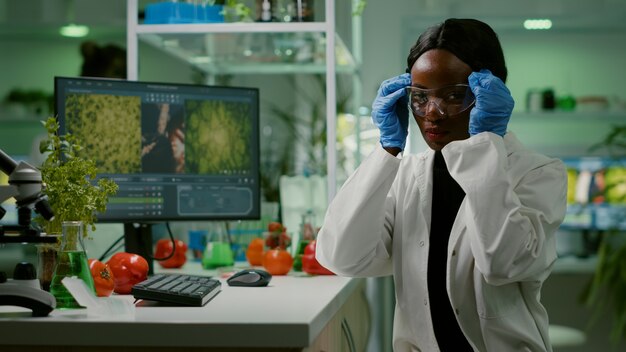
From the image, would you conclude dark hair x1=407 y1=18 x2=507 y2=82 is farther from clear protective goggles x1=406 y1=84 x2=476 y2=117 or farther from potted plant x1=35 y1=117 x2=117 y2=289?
potted plant x1=35 y1=117 x2=117 y2=289

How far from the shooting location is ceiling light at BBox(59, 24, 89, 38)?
5.05m

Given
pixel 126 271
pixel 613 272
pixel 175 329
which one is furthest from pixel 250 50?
pixel 613 272

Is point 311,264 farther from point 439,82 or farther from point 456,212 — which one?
point 439,82

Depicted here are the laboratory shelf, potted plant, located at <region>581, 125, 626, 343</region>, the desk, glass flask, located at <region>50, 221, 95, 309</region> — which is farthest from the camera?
potted plant, located at <region>581, 125, 626, 343</region>

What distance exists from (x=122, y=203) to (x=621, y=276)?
3.41 meters

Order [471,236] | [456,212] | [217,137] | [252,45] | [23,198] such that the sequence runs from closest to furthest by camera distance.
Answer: [23,198]
[471,236]
[456,212]
[217,137]
[252,45]

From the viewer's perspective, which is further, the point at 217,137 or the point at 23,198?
the point at 217,137

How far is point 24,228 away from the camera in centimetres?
162

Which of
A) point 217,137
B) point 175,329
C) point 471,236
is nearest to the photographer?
point 175,329

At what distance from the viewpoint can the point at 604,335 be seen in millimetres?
5145

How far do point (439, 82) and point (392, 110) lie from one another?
16 cm

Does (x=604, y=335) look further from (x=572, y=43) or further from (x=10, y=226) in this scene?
(x=10, y=226)

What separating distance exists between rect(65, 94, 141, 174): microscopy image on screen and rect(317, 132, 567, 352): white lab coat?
26.4 inches

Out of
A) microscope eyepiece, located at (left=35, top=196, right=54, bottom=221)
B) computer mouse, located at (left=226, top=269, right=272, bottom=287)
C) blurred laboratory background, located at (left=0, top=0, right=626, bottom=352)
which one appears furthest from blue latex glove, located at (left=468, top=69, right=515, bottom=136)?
blurred laboratory background, located at (left=0, top=0, right=626, bottom=352)
